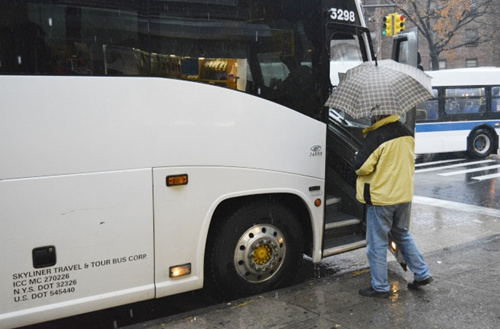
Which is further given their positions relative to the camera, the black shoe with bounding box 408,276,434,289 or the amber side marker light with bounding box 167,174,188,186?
the black shoe with bounding box 408,276,434,289

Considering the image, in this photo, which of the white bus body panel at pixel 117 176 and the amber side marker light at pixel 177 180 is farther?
the amber side marker light at pixel 177 180

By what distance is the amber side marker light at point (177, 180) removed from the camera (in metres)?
4.45

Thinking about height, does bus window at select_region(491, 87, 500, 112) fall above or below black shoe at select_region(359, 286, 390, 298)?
above

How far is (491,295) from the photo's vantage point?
200 inches

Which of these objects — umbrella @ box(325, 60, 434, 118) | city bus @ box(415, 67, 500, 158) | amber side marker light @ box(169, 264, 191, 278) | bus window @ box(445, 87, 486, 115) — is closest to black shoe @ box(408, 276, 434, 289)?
umbrella @ box(325, 60, 434, 118)

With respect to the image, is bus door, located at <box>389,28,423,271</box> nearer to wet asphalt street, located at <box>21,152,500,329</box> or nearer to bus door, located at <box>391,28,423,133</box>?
bus door, located at <box>391,28,423,133</box>

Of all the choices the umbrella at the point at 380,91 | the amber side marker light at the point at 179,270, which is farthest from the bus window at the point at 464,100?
the amber side marker light at the point at 179,270

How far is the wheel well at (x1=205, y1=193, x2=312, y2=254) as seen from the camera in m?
4.94

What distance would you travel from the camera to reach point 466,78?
1878cm

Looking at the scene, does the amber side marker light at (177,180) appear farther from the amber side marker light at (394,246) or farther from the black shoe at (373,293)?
the amber side marker light at (394,246)

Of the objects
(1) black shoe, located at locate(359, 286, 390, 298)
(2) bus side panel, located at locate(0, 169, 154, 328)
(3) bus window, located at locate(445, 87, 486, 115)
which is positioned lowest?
(1) black shoe, located at locate(359, 286, 390, 298)

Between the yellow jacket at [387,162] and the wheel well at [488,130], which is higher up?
the yellow jacket at [387,162]

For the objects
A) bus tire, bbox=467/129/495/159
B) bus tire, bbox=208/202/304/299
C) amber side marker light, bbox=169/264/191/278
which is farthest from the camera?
bus tire, bbox=467/129/495/159

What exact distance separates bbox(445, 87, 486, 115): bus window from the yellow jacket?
578 inches
